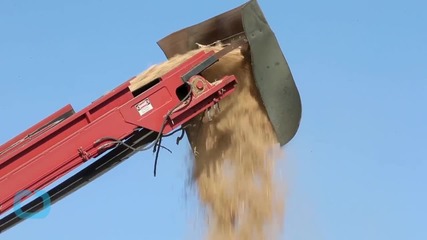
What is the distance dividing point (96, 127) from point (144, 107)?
1.18 feet

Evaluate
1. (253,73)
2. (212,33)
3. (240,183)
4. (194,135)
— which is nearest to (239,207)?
(240,183)

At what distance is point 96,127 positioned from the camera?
16.4 feet

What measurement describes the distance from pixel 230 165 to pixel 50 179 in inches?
54.1

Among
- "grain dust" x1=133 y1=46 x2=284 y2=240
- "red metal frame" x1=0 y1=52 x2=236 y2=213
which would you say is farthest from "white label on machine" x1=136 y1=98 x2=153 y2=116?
"grain dust" x1=133 y1=46 x2=284 y2=240

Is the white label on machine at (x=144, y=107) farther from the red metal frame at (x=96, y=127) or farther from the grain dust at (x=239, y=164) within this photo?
the grain dust at (x=239, y=164)

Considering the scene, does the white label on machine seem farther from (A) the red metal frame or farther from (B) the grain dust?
(B) the grain dust

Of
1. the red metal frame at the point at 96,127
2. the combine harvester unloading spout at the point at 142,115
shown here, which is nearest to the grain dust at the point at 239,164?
the combine harvester unloading spout at the point at 142,115

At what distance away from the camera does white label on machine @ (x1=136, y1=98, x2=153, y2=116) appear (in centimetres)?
505

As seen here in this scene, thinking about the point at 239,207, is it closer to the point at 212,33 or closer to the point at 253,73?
the point at 253,73

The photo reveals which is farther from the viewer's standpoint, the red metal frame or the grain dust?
the grain dust

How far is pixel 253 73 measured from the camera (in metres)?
5.41

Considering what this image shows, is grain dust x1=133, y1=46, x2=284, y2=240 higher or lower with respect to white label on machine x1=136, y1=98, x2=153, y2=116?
lower

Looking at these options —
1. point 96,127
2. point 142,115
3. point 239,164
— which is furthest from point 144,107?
point 239,164

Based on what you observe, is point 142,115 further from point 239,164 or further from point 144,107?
point 239,164
